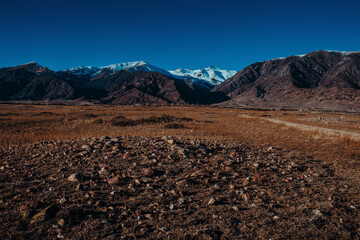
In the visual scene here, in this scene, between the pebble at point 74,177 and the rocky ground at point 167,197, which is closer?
the rocky ground at point 167,197

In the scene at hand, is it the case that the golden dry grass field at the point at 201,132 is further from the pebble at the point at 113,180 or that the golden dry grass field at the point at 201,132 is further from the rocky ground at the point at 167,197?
the pebble at the point at 113,180

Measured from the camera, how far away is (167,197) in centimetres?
581

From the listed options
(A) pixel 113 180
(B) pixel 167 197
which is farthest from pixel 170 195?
(A) pixel 113 180

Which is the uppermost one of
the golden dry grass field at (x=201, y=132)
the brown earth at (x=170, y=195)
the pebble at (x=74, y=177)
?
the pebble at (x=74, y=177)

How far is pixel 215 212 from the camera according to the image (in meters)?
5.10

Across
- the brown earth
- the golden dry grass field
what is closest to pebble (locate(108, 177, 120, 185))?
the brown earth

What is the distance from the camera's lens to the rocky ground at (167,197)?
441 centimetres

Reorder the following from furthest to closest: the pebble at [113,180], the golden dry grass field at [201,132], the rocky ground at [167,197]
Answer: the golden dry grass field at [201,132] < the pebble at [113,180] < the rocky ground at [167,197]

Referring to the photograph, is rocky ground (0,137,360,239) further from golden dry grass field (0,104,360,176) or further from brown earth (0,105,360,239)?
golden dry grass field (0,104,360,176)

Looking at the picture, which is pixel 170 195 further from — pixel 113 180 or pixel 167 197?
pixel 113 180

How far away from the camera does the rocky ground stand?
441 cm

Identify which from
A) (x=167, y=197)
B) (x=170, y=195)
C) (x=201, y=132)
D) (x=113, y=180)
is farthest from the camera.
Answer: (x=201, y=132)

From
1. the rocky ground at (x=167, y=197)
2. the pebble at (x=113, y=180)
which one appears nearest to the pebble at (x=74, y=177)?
the rocky ground at (x=167, y=197)

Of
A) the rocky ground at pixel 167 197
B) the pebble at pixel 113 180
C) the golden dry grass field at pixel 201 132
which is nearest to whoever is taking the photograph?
the rocky ground at pixel 167 197
